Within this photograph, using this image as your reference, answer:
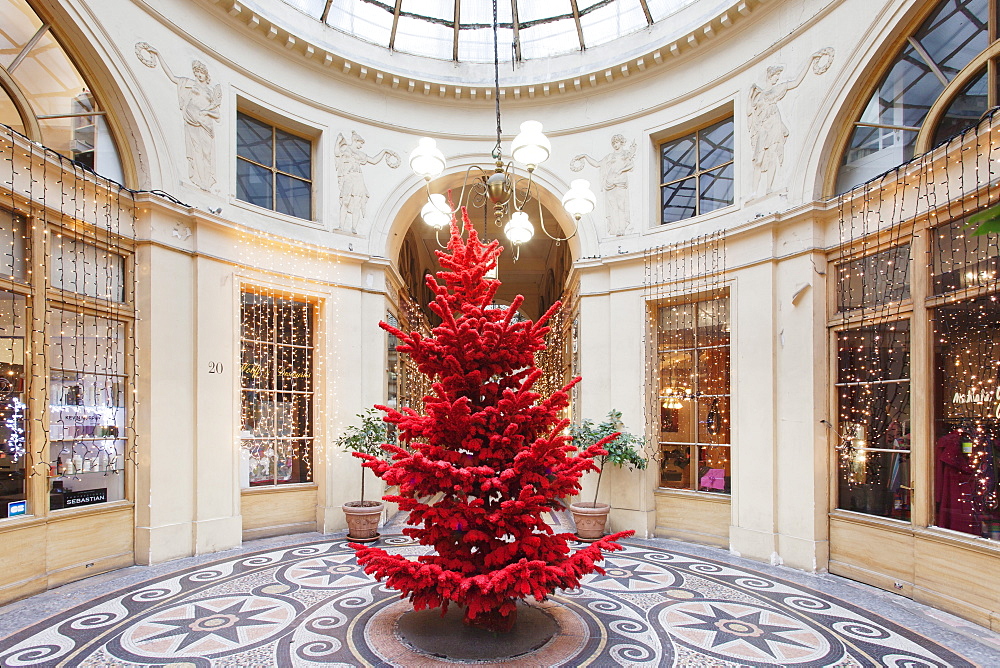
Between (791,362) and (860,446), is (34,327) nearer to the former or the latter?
(791,362)

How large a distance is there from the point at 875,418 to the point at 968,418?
0.98 m

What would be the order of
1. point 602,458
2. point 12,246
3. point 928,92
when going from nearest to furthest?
point 12,246 → point 928,92 → point 602,458

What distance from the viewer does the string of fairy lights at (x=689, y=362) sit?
7996 mm

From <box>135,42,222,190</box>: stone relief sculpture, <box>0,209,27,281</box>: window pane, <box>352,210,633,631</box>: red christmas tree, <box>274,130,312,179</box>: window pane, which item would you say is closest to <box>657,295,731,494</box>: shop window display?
<box>352,210,633,631</box>: red christmas tree

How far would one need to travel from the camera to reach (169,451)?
23.0 feet

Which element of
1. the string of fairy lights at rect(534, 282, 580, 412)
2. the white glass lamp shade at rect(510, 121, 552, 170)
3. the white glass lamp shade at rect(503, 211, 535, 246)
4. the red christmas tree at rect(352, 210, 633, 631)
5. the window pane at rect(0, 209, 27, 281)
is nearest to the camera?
the red christmas tree at rect(352, 210, 633, 631)

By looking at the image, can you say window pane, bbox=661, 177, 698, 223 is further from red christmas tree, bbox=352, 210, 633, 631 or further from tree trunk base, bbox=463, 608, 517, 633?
tree trunk base, bbox=463, 608, 517, 633

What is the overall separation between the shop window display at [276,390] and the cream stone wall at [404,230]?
27cm

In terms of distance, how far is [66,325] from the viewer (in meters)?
6.23

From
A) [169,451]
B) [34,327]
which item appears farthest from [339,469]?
[34,327]

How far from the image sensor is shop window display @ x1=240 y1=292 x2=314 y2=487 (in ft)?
26.8

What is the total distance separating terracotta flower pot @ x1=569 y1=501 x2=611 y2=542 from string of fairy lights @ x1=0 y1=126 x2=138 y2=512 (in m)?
5.78

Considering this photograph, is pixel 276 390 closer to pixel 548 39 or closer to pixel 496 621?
pixel 496 621

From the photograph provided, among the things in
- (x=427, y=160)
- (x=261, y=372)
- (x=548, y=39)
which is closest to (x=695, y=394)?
(x=427, y=160)
